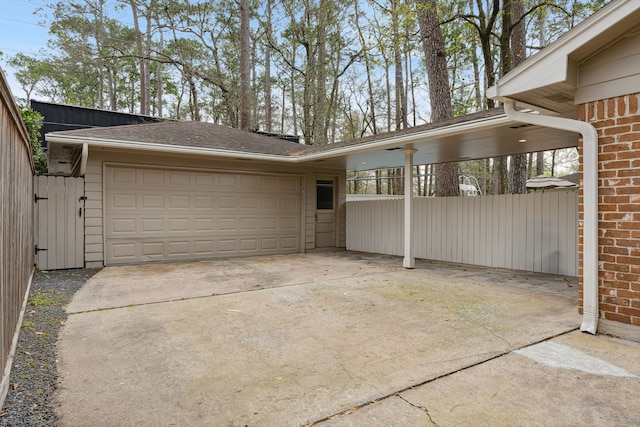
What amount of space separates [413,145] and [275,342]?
4.50 m

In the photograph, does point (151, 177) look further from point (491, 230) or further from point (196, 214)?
point (491, 230)

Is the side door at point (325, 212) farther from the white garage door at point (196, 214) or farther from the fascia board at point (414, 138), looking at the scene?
the fascia board at point (414, 138)

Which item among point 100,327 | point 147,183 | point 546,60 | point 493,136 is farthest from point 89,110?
point 546,60

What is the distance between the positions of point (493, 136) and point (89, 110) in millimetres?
9516

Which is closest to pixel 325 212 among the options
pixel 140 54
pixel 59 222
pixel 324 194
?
pixel 324 194

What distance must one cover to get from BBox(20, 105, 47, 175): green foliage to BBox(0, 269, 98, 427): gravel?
284 cm

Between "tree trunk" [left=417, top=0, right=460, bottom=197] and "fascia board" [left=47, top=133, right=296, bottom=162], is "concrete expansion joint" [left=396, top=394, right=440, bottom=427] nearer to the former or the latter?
"fascia board" [left=47, top=133, right=296, bottom=162]

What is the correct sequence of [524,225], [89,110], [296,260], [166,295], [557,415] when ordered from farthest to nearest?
[89,110]
[296,260]
[524,225]
[166,295]
[557,415]

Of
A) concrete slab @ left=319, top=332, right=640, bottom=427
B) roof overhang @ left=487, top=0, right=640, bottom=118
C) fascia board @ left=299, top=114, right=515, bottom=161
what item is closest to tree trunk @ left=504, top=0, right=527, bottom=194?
fascia board @ left=299, top=114, right=515, bottom=161

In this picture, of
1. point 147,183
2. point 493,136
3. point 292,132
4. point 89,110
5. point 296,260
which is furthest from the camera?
point 292,132

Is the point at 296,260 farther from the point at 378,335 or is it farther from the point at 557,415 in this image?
the point at 557,415

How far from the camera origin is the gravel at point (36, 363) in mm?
1818

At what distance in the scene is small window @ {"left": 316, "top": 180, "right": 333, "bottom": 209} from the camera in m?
9.28

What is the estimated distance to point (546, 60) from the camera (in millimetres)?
3164
